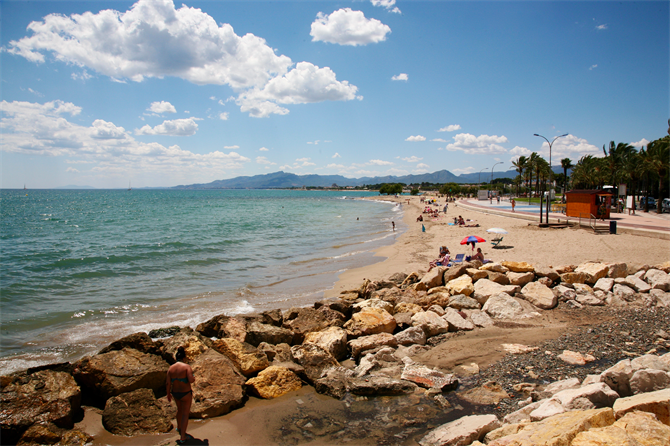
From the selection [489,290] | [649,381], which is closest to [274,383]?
[649,381]

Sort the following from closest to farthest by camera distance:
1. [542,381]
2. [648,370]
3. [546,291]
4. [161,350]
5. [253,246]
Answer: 1. [648,370]
2. [542,381]
3. [161,350]
4. [546,291]
5. [253,246]

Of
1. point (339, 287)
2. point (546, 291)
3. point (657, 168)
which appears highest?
point (657, 168)

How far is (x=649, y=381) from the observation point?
4.80 m

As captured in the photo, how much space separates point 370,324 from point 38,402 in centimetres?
644

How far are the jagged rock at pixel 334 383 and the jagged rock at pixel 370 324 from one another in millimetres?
1780

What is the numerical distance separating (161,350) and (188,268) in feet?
39.8

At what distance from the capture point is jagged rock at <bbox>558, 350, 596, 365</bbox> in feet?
21.8

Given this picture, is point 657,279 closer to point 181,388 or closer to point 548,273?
point 548,273

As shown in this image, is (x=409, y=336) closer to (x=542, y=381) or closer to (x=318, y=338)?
(x=318, y=338)

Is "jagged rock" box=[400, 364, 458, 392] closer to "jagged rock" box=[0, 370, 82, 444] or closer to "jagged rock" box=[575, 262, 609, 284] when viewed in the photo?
"jagged rock" box=[0, 370, 82, 444]

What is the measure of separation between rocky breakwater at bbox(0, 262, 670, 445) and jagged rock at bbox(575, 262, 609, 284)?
3 cm

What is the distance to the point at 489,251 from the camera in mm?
19938

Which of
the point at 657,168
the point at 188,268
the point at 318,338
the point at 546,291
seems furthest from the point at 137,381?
the point at 657,168

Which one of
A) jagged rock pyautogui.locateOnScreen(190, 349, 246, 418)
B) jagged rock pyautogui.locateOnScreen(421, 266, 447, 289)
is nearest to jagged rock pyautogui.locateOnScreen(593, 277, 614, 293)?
jagged rock pyautogui.locateOnScreen(421, 266, 447, 289)
